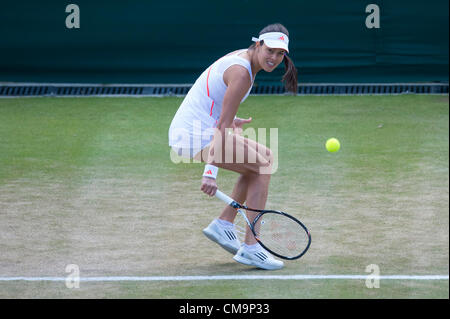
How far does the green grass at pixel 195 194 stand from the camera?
13.4 ft

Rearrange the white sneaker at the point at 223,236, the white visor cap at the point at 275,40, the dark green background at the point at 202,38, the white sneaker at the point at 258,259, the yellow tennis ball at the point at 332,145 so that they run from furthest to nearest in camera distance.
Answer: the dark green background at the point at 202,38 → the yellow tennis ball at the point at 332,145 → the white sneaker at the point at 223,236 → the white sneaker at the point at 258,259 → the white visor cap at the point at 275,40

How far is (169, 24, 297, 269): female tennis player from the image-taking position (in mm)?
3979

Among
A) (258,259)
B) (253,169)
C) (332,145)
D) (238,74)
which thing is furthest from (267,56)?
(332,145)

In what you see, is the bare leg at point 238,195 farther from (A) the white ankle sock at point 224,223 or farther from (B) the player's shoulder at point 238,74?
(B) the player's shoulder at point 238,74

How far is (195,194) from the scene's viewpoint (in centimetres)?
572

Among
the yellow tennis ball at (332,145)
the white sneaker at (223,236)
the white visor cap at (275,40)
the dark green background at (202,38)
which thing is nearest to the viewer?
the white visor cap at (275,40)

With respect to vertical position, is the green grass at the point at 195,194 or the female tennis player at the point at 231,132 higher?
the female tennis player at the point at 231,132

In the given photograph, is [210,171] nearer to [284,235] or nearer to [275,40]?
[284,235]

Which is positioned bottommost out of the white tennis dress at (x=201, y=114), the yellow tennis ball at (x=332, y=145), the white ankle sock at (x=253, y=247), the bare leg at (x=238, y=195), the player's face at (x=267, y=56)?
the yellow tennis ball at (x=332, y=145)

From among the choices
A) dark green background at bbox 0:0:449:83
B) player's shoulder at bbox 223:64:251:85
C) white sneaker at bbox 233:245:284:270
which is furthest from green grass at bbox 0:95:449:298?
player's shoulder at bbox 223:64:251:85

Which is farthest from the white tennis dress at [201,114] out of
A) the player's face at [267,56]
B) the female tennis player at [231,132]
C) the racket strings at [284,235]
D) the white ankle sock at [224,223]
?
the racket strings at [284,235]

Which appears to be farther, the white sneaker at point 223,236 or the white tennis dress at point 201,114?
the white sneaker at point 223,236

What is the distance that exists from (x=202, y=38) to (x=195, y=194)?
135 inches

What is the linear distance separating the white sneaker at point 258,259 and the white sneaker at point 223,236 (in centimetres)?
A: 10
